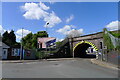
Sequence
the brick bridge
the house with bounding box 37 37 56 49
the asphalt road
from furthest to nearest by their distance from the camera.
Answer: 1. the house with bounding box 37 37 56 49
2. the brick bridge
3. the asphalt road

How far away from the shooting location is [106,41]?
104ft

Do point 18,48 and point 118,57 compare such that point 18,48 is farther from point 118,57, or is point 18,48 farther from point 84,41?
point 118,57

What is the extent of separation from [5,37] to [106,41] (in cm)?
5187

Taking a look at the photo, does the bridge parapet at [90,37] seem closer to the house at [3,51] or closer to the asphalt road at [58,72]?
the house at [3,51]

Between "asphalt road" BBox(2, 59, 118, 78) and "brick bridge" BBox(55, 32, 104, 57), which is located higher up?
"brick bridge" BBox(55, 32, 104, 57)

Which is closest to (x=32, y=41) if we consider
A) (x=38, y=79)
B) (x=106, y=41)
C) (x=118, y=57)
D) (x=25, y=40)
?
(x=25, y=40)

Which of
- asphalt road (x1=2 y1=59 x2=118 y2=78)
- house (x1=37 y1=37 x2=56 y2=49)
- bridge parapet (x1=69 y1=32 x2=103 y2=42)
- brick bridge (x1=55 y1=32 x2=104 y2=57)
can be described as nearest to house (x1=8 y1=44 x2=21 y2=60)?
brick bridge (x1=55 y1=32 x2=104 y2=57)

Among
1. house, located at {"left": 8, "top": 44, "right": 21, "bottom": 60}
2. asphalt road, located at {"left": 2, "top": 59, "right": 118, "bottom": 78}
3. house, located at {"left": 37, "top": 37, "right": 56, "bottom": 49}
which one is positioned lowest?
asphalt road, located at {"left": 2, "top": 59, "right": 118, "bottom": 78}

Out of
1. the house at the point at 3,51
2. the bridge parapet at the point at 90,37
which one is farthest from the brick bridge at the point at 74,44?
the house at the point at 3,51

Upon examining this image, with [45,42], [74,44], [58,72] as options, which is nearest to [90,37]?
[74,44]

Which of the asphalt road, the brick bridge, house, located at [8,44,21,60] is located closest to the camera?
the asphalt road

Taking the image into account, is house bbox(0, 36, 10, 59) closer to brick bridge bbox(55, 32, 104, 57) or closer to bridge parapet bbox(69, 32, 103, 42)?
brick bridge bbox(55, 32, 104, 57)

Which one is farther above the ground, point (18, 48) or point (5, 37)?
point (5, 37)

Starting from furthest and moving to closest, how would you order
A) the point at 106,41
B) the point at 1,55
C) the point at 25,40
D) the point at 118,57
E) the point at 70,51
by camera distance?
1. the point at 25,40
2. the point at 70,51
3. the point at 1,55
4. the point at 106,41
5. the point at 118,57
